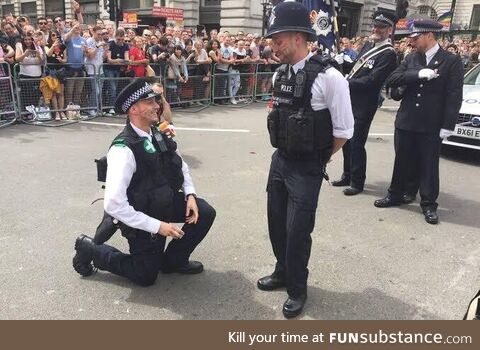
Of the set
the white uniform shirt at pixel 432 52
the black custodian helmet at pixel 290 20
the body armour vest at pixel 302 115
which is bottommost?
the body armour vest at pixel 302 115

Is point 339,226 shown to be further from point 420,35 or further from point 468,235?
point 420,35

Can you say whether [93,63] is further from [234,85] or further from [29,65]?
[234,85]

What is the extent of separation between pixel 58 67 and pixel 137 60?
1728 millimetres

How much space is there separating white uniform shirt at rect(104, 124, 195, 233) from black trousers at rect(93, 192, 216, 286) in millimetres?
268

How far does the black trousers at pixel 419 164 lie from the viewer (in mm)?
4664

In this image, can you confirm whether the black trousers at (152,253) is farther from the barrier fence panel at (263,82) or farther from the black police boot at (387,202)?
the barrier fence panel at (263,82)

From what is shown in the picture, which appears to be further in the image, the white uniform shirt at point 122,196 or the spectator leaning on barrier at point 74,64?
the spectator leaning on barrier at point 74,64

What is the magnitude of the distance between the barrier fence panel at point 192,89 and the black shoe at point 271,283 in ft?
26.1

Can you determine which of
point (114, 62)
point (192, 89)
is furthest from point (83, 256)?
point (192, 89)

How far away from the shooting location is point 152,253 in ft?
10.4

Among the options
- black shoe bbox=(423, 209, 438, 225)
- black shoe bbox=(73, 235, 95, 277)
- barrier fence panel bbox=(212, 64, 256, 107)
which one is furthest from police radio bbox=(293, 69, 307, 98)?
barrier fence panel bbox=(212, 64, 256, 107)

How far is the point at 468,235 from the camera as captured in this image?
14.3 ft

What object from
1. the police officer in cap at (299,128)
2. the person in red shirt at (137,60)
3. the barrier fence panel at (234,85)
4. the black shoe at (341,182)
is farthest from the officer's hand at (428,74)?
the barrier fence panel at (234,85)
